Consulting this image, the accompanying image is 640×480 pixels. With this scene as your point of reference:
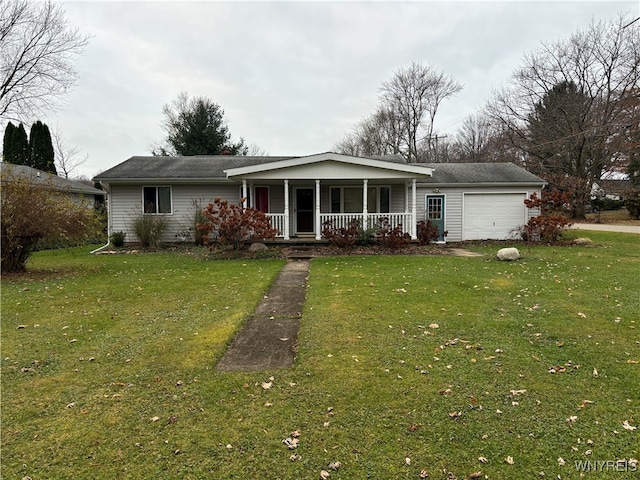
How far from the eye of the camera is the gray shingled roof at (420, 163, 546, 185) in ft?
49.9

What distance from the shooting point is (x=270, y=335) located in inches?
188

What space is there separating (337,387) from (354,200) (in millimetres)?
12918

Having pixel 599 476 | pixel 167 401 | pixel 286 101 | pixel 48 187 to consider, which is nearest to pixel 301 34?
pixel 48 187

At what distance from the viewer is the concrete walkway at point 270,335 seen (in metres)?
3.95

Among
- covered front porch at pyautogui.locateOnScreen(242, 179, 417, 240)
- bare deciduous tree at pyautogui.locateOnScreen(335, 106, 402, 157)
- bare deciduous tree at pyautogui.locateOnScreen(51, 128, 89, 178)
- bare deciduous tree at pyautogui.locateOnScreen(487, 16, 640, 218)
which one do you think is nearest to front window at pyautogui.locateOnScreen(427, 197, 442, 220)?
covered front porch at pyautogui.locateOnScreen(242, 179, 417, 240)

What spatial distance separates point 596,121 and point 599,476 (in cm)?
3168

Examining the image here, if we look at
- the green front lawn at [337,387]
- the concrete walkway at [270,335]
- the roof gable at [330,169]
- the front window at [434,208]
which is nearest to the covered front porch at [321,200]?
the front window at [434,208]

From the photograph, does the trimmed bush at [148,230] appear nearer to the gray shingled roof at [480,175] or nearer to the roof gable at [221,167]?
the roof gable at [221,167]

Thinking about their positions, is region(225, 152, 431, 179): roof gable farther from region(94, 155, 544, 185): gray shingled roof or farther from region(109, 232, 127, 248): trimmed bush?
region(109, 232, 127, 248): trimmed bush

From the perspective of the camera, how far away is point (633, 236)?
54.7 ft

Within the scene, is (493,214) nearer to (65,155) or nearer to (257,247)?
(257,247)

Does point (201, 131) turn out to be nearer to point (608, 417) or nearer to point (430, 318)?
point (430, 318)

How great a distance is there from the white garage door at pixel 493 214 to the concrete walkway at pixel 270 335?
10670mm

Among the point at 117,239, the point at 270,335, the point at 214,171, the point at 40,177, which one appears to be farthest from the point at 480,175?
the point at 40,177
